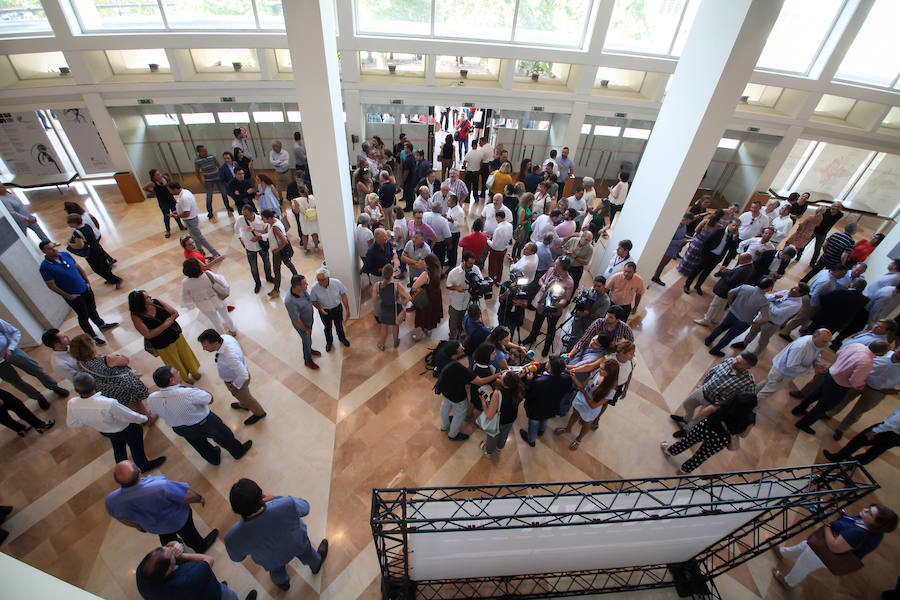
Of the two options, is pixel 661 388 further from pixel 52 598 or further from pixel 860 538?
pixel 52 598

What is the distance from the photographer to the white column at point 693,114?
5441 mm

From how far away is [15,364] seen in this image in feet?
14.9

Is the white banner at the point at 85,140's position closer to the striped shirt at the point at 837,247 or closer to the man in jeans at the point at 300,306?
the man in jeans at the point at 300,306

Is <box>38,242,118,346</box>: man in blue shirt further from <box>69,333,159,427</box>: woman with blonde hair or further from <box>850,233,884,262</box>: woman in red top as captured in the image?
<box>850,233,884,262</box>: woman in red top

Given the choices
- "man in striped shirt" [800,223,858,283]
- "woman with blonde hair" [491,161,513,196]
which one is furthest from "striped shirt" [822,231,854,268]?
"woman with blonde hair" [491,161,513,196]

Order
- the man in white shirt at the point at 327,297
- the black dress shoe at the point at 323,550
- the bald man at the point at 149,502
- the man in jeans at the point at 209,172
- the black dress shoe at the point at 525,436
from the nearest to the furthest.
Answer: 1. the bald man at the point at 149,502
2. the black dress shoe at the point at 323,550
3. the black dress shoe at the point at 525,436
4. the man in white shirt at the point at 327,297
5. the man in jeans at the point at 209,172

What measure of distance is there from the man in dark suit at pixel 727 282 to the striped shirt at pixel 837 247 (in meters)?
2.57

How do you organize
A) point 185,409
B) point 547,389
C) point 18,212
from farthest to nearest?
point 18,212 < point 547,389 < point 185,409

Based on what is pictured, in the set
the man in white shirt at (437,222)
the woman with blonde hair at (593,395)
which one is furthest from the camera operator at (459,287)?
the woman with blonde hair at (593,395)

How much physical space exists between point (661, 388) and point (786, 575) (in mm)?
2494

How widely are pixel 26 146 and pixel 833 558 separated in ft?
57.1

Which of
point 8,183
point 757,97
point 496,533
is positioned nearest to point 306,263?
point 496,533

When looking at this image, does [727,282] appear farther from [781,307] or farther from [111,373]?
[111,373]

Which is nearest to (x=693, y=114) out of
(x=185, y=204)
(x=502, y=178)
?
(x=502, y=178)
